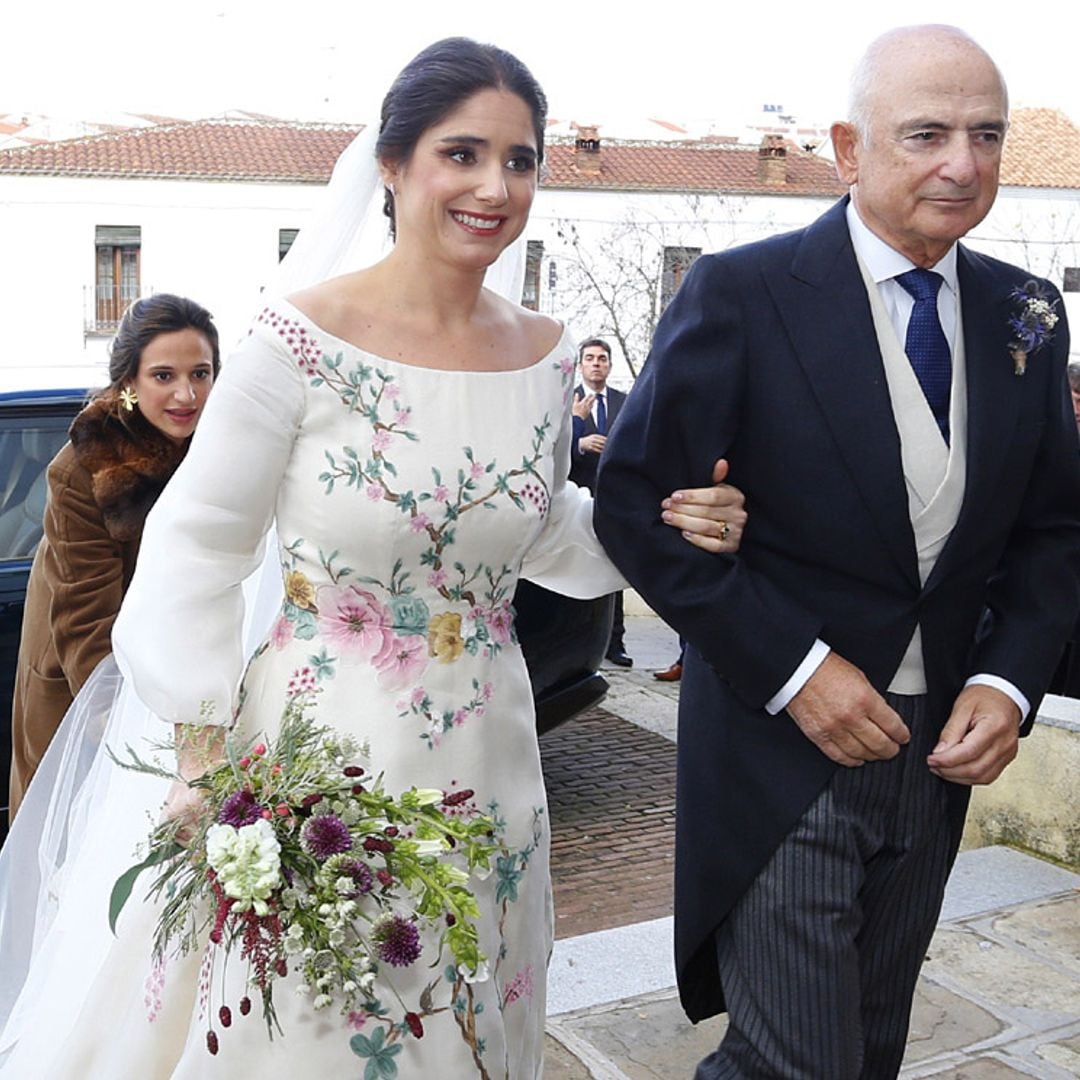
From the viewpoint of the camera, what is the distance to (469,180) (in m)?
2.43

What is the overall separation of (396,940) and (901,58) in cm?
159

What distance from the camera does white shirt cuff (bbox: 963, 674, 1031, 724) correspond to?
8.35ft

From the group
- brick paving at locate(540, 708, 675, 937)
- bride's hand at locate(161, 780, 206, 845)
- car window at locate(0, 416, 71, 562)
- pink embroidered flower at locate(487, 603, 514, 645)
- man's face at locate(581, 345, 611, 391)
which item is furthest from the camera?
Answer: man's face at locate(581, 345, 611, 391)

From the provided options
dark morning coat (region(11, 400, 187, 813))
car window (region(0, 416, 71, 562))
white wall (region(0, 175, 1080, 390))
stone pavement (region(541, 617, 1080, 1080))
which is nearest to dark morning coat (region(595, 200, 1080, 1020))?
stone pavement (region(541, 617, 1080, 1080))

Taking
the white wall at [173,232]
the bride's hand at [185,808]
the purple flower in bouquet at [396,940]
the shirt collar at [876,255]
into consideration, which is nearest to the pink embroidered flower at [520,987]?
the purple flower in bouquet at [396,940]

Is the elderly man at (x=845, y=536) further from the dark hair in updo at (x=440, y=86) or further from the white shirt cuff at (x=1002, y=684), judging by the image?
the dark hair in updo at (x=440, y=86)

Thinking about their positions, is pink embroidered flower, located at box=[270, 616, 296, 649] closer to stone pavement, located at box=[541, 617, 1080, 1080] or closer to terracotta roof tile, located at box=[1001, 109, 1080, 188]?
stone pavement, located at box=[541, 617, 1080, 1080]

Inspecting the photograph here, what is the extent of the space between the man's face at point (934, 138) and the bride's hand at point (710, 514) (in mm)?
516

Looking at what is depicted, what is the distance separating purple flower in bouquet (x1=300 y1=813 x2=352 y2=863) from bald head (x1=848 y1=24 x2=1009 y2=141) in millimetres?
1388

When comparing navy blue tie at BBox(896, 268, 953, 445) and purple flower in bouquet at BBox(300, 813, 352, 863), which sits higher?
navy blue tie at BBox(896, 268, 953, 445)

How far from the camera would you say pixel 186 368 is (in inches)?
153

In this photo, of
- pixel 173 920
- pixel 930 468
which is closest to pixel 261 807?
pixel 173 920

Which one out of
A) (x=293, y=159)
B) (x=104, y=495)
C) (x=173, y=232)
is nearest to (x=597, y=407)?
(x=104, y=495)

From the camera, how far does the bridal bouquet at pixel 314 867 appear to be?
2.00 m
